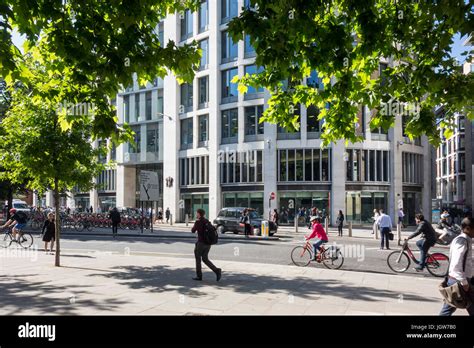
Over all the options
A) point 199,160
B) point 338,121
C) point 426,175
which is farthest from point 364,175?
point 338,121

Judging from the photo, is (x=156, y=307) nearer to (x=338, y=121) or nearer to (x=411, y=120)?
(x=338, y=121)

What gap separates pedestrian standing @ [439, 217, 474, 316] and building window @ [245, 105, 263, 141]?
3287cm

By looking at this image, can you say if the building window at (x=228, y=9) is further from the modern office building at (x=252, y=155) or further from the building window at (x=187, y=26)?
the building window at (x=187, y=26)

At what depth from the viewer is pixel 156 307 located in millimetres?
7035

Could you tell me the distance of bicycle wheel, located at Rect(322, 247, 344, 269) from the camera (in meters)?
12.2

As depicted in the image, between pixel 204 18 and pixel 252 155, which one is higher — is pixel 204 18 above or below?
above

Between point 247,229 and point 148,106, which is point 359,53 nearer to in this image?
point 247,229

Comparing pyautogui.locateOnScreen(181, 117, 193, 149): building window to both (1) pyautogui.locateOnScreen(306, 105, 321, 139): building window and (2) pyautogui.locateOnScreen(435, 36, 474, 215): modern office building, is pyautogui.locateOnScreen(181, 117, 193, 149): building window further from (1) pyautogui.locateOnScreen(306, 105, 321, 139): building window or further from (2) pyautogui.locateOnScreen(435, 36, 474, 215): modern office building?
(2) pyautogui.locateOnScreen(435, 36, 474, 215): modern office building

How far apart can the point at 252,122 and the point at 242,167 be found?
4.37 m

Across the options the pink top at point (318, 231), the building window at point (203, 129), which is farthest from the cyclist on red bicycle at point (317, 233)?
the building window at point (203, 129)

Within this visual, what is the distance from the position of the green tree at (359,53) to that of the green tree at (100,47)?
4.81ft

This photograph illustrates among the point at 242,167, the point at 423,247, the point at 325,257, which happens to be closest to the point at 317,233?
the point at 325,257

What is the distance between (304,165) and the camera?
36.5 metres

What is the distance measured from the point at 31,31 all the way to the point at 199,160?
34782mm
